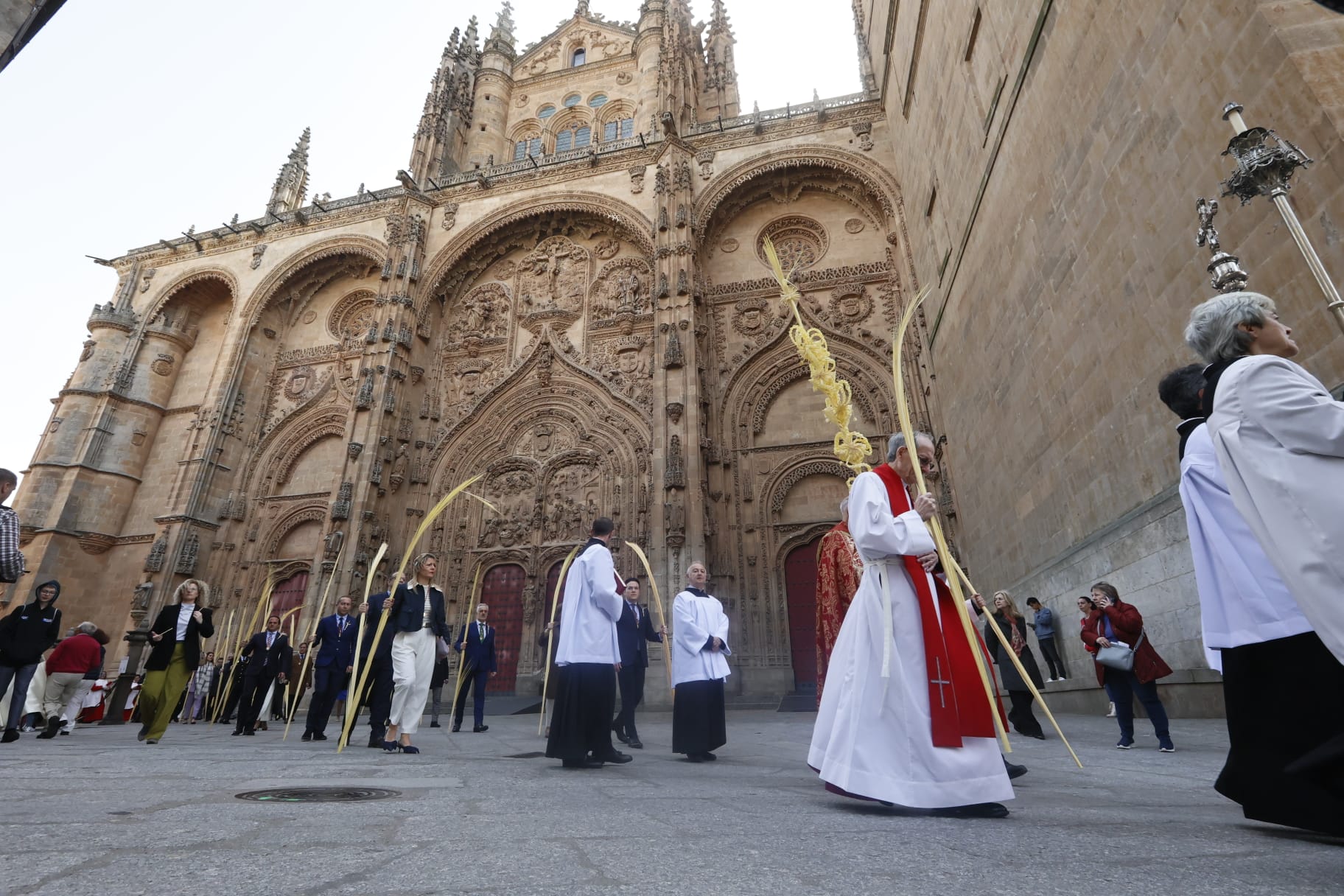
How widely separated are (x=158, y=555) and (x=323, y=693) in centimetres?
1344

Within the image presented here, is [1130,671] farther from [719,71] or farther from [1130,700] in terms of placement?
[719,71]

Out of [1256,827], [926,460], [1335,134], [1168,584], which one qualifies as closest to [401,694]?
[926,460]

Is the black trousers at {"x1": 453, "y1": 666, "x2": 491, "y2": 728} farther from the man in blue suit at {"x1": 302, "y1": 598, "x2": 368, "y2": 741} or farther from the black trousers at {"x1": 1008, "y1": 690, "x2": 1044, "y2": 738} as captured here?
the black trousers at {"x1": 1008, "y1": 690, "x2": 1044, "y2": 738}

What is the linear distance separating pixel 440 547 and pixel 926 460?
15.6 m

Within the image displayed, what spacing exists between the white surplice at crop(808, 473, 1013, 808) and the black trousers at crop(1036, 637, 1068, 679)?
256 inches

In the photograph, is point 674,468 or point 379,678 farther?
point 674,468

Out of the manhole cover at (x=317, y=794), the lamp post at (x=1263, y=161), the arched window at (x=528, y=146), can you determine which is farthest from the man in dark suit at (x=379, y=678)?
the arched window at (x=528, y=146)

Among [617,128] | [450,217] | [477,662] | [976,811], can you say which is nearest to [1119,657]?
[976,811]

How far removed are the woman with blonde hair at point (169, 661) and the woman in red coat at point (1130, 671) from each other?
7.83 meters

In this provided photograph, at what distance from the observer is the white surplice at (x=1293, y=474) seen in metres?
1.72

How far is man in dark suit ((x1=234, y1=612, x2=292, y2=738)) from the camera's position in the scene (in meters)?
8.42

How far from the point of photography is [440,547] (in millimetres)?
16922

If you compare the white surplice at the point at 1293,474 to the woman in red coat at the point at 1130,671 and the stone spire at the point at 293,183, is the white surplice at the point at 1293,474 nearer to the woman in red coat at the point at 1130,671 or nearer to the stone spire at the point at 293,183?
the woman in red coat at the point at 1130,671

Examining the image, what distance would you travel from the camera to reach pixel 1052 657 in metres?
8.41
